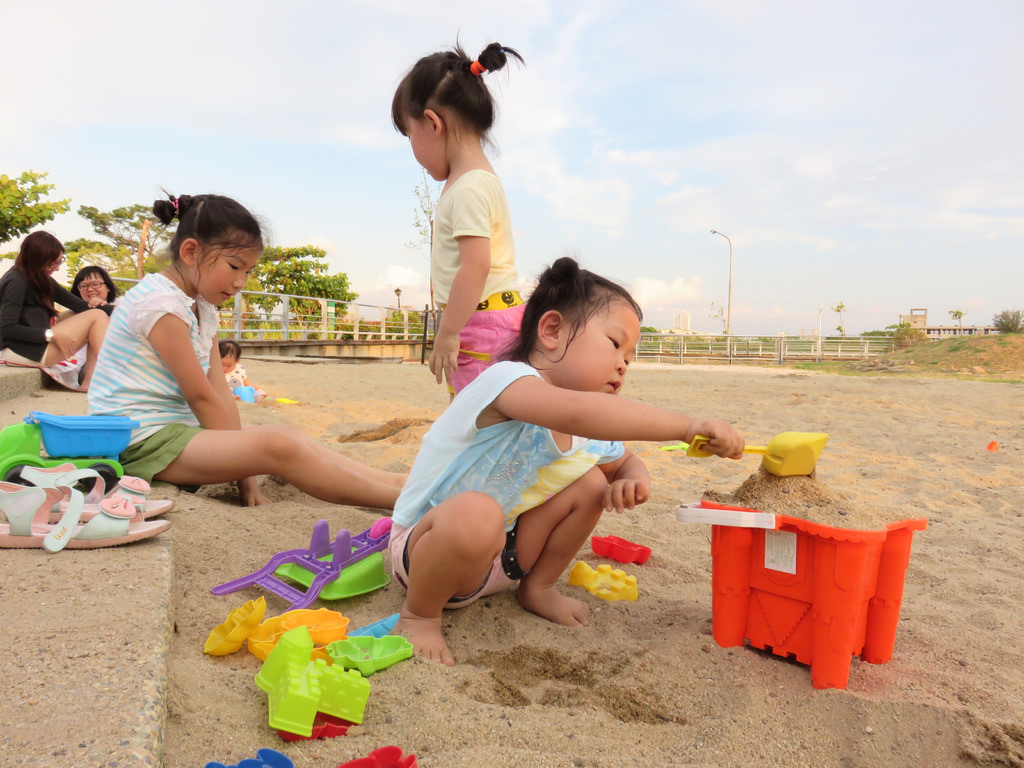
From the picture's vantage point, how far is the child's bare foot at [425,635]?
166 centimetres

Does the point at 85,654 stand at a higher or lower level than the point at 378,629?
higher

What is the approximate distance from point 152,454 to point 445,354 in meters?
1.17

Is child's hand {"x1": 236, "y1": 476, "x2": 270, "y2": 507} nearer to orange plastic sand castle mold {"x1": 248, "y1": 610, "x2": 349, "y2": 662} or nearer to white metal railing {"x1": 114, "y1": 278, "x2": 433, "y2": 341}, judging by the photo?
orange plastic sand castle mold {"x1": 248, "y1": 610, "x2": 349, "y2": 662}

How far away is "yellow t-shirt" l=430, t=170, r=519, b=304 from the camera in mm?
2459

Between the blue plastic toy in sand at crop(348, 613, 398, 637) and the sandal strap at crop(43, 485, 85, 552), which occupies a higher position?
the sandal strap at crop(43, 485, 85, 552)

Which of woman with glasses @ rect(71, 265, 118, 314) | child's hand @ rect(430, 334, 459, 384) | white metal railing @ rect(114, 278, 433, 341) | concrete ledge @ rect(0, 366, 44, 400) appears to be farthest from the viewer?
white metal railing @ rect(114, 278, 433, 341)

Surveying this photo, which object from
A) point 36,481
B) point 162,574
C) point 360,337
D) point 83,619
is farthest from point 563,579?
point 360,337

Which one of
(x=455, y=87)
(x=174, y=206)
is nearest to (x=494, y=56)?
(x=455, y=87)

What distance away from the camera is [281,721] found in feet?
4.01

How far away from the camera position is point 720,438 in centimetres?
151

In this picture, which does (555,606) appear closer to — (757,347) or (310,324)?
(310,324)

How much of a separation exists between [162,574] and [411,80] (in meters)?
1.92

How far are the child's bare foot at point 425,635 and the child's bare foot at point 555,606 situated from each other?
34 cm

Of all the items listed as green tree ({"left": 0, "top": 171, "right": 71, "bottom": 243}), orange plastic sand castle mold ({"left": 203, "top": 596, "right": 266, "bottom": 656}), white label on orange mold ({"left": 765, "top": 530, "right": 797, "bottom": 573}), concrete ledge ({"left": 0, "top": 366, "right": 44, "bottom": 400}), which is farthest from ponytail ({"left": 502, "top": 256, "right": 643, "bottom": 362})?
green tree ({"left": 0, "top": 171, "right": 71, "bottom": 243})
